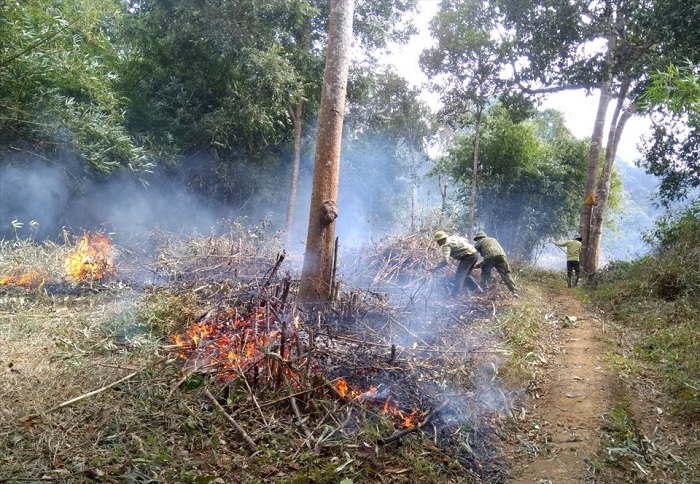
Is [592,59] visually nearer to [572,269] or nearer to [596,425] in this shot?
[572,269]

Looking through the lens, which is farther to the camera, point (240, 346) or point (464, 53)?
point (464, 53)

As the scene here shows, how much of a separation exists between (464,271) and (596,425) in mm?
4575

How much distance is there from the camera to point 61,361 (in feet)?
13.9

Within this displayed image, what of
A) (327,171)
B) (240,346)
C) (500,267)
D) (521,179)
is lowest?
(240,346)

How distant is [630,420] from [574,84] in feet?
36.1

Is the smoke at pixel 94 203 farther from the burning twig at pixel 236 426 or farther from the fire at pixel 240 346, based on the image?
the burning twig at pixel 236 426

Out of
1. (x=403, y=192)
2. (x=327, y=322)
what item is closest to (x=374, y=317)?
(x=327, y=322)

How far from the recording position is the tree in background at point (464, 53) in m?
14.8

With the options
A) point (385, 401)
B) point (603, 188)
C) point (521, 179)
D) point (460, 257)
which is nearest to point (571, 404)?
point (385, 401)

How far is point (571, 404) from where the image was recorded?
4.55m

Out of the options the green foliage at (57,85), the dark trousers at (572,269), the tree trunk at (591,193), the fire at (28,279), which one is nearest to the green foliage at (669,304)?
the dark trousers at (572,269)

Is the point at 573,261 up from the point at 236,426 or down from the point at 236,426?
up

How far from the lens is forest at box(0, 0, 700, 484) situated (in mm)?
3525

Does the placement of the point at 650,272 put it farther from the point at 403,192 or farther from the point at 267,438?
the point at 403,192
